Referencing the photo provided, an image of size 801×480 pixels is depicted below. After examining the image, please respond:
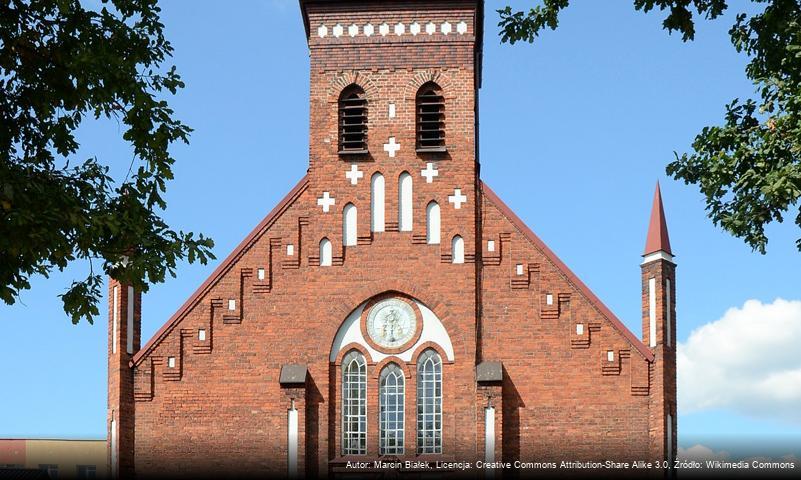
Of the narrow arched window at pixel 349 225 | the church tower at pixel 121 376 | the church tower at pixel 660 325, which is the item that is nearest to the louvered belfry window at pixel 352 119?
the narrow arched window at pixel 349 225

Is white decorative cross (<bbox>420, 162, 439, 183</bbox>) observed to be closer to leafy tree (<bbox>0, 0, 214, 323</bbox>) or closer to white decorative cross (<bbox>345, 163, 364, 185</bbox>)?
white decorative cross (<bbox>345, 163, 364, 185</bbox>)

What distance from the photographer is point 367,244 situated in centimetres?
3116

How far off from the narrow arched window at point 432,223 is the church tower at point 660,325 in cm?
444

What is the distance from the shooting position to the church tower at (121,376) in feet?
98.9

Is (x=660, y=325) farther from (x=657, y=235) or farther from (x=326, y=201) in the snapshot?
(x=326, y=201)

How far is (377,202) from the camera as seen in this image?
31422mm

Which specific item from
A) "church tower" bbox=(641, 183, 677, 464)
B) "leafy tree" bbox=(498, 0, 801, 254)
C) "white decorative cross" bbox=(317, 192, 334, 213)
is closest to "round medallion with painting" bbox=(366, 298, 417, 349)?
"white decorative cross" bbox=(317, 192, 334, 213)

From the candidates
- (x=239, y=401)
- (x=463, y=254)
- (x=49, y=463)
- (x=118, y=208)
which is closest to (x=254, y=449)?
(x=239, y=401)

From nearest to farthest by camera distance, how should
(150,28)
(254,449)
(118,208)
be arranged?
(118,208) < (150,28) < (254,449)

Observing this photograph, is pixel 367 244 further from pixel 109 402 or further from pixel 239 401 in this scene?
pixel 109 402

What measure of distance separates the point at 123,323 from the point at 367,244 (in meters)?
5.39

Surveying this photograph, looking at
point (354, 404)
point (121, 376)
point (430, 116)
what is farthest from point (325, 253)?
point (121, 376)

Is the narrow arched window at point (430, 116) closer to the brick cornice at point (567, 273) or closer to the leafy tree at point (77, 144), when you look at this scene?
the brick cornice at point (567, 273)

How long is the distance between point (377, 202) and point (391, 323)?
8.70 feet
